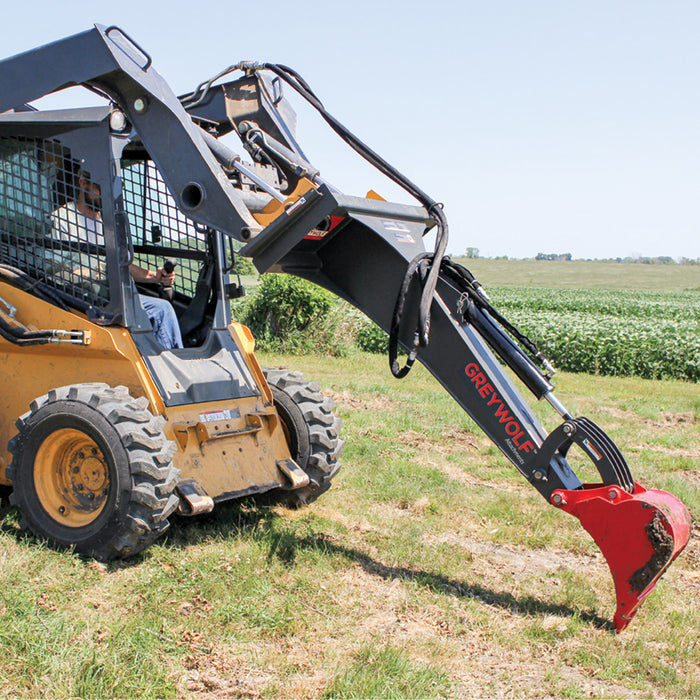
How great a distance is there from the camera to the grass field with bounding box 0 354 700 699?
321 cm

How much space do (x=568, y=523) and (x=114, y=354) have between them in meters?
3.52

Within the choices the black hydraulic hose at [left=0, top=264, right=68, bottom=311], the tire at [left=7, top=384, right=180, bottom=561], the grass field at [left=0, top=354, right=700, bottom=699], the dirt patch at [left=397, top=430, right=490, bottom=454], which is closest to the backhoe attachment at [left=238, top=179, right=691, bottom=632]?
the grass field at [left=0, top=354, right=700, bottom=699]

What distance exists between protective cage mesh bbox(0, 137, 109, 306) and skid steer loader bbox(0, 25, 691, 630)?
0.01m

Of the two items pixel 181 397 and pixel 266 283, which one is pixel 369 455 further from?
pixel 266 283

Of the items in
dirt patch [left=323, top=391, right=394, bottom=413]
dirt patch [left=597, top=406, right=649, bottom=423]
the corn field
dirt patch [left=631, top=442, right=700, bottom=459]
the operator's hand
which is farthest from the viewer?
the corn field

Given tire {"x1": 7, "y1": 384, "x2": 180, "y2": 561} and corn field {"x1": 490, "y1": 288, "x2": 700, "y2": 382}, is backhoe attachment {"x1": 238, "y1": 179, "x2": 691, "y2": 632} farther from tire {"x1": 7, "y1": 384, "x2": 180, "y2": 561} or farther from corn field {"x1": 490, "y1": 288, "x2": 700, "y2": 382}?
corn field {"x1": 490, "y1": 288, "x2": 700, "y2": 382}

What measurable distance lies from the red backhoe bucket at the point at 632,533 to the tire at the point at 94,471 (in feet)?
7.58

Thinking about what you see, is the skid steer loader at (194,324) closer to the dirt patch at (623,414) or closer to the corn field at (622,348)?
the dirt patch at (623,414)

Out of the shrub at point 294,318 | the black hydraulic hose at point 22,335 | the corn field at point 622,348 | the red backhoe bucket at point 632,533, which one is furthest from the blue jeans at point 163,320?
the corn field at point 622,348

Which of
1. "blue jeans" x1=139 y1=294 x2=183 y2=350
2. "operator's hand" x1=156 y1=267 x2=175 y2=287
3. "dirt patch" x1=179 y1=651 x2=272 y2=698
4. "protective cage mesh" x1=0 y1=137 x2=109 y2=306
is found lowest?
"dirt patch" x1=179 y1=651 x2=272 y2=698

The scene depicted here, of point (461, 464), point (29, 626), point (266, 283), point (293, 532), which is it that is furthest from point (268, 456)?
point (266, 283)

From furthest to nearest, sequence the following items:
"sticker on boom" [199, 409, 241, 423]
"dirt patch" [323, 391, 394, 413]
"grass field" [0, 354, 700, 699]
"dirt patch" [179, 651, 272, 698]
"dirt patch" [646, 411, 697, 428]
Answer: "dirt patch" [646, 411, 697, 428] → "dirt patch" [323, 391, 394, 413] → "sticker on boom" [199, 409, 241, 423] → "grass field" [0, 354, 700, 699] → "dirt patch" [179, 651, 272, 698]

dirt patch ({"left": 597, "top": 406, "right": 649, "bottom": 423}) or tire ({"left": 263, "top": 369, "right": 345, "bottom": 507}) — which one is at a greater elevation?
tire ({"left": 263, "top": 369, "right": 345, "bottom": 507})

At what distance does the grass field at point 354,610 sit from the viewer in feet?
10.5
